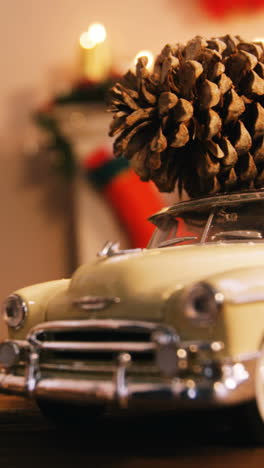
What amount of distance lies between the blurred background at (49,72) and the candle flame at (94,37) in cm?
2

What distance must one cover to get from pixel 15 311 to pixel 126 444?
2.86ft

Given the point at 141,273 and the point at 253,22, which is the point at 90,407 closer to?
the point at 141,273

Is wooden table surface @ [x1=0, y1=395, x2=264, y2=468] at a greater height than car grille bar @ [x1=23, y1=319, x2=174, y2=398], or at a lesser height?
lesser

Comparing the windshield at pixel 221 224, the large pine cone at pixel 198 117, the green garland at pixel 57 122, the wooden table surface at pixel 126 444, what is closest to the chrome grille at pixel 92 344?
the wooden table surface at pixel 126 444

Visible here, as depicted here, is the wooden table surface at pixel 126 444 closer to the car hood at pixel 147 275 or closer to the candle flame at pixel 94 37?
the car hood at pixel 147 275

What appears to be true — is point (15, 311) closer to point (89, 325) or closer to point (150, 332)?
point (89, 325)

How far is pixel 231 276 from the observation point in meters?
2.73

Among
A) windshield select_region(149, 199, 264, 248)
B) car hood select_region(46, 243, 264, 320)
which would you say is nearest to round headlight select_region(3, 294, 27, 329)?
car hood select_region(46, 243, 264, 320)

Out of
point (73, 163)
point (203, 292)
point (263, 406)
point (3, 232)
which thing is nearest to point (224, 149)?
point (203, 292)

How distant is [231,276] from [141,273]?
0.43m

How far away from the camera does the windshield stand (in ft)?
11.4

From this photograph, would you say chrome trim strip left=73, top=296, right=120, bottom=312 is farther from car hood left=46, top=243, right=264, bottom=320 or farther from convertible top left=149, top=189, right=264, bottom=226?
convertible top left=149, top=189, right=264, bottom=226

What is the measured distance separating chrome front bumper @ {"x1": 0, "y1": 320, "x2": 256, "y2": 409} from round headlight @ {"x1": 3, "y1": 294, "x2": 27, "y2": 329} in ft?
1.74

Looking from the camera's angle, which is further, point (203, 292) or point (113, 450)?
point (113, 450)
